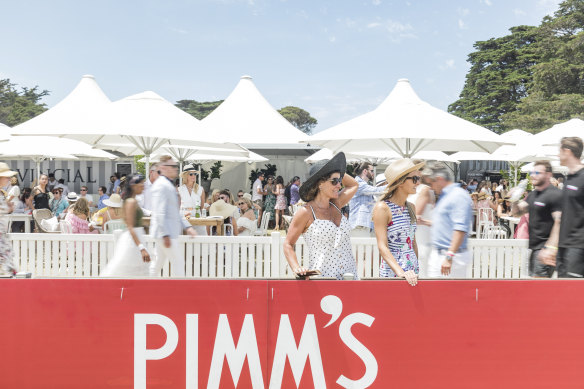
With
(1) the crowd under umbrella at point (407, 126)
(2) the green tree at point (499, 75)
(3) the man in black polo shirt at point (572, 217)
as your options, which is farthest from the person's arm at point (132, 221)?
(2) the green tree at point (499, 75)

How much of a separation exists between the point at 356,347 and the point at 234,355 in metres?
0.78

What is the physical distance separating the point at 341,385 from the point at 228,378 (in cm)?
72

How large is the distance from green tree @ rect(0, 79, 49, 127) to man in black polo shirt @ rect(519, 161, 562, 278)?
239 feet

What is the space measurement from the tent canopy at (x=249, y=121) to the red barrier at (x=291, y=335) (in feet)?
31.6

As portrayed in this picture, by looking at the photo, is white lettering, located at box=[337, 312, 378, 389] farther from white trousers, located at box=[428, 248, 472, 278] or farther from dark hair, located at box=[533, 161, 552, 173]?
dark hair, located at box=[533, 161, 552, 173]

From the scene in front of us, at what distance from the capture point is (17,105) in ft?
236

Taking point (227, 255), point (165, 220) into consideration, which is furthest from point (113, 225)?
point (165, 220)

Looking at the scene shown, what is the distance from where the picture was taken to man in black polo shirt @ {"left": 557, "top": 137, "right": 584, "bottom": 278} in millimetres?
4523

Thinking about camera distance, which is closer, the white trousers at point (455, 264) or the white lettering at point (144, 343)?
the white lettering at point (144, 343)

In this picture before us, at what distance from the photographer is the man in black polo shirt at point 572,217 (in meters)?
4.52

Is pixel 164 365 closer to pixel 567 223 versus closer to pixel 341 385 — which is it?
pixel 341 385

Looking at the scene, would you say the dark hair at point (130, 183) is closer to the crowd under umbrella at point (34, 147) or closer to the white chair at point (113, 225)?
the white chair at point (113, 225)

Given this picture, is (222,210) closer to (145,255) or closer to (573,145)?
(145,255)

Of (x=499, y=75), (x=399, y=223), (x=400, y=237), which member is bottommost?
(x=400, y=237)
